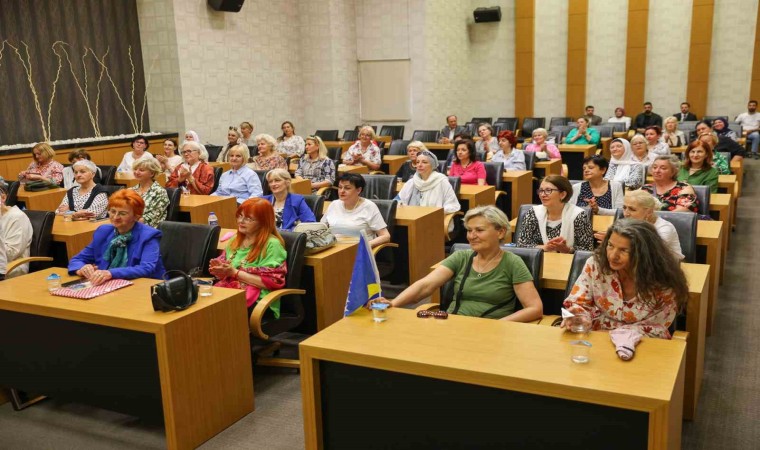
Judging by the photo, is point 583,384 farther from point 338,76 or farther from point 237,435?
point 338,76

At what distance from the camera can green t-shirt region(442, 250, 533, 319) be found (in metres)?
3.46

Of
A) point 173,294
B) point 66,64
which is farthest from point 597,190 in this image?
point 66,64

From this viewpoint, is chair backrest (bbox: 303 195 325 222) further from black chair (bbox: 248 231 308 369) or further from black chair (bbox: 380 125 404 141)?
Result: black chair (bbox: 380 125 404 141)

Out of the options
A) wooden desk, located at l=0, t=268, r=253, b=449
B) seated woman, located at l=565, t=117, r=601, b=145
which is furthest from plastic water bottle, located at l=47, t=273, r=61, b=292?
seated woman, located at l=565, t=117, r=601, b=145

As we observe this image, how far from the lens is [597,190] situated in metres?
5.77

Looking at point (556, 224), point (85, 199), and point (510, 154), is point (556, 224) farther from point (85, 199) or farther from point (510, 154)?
point (510, 154)

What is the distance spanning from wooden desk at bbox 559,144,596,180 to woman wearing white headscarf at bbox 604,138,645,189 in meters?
3.35

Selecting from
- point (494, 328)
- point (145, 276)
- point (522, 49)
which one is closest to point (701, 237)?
point (494, 328)

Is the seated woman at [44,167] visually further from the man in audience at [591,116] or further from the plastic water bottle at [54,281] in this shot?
the man in audience at [591,116]

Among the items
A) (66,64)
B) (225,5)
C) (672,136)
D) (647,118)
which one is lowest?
(672,136)

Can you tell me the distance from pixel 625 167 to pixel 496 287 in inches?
163

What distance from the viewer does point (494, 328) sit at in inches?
114

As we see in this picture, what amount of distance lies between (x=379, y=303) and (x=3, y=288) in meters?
2.24

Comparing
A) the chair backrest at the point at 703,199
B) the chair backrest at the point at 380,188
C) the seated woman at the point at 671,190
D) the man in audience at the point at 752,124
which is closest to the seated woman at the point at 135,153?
the chair backrest at the point at 380,188
